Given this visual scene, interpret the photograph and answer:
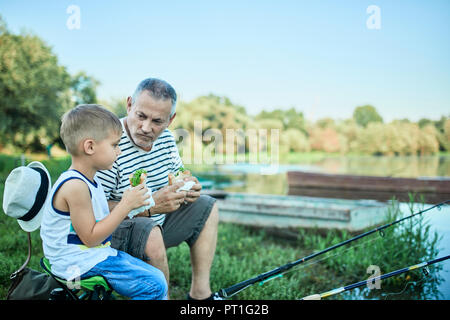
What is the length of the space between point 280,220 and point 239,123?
24331mm

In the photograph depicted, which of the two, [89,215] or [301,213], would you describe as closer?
[89,215]

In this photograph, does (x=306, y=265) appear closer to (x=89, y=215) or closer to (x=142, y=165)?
(x=142, y=165)

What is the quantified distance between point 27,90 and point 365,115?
2423 centimetres

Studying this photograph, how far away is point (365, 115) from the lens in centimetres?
2867

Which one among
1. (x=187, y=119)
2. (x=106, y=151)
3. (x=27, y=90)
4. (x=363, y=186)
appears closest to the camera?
(x=106, y=151)

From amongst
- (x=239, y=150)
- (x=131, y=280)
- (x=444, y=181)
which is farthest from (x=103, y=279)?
(x=239, y=150)

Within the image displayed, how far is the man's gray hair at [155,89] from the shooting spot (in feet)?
7.37

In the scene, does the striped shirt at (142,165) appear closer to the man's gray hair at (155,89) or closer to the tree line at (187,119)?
the man's gray hair at (155,89)

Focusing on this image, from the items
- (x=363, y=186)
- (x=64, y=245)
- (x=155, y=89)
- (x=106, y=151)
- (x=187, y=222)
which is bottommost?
(x=363, y=186)

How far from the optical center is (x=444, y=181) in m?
10.6

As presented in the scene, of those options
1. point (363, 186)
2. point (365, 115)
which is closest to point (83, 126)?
point (363, 186)
